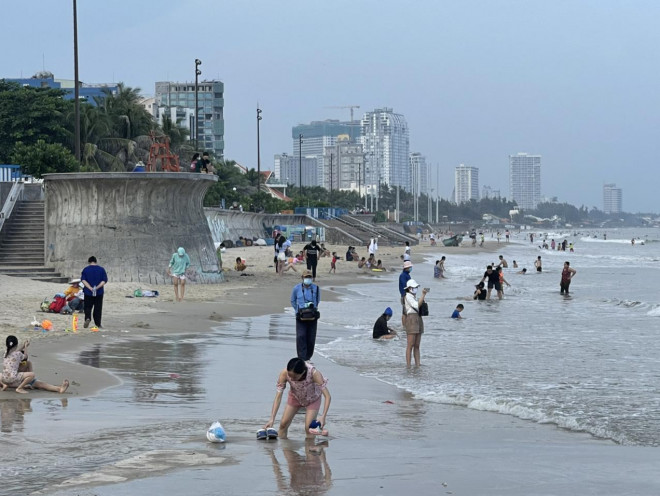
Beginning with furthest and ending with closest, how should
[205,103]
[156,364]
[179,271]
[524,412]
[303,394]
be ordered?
[205,103]
[179,271]
[156,364]
[524,412]
[303,394]

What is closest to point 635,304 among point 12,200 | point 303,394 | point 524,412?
point 12,200

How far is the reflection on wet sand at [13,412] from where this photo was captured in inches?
362

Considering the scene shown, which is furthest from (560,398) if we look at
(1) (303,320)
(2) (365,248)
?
(2) (365,248)

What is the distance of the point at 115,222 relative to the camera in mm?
25719

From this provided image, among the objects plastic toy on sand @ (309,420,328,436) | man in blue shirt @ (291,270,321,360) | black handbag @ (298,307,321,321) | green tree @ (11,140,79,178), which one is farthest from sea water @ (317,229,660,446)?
green tree @ (11,140,79,178)

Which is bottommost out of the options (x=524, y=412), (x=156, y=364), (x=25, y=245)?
(x=524, y=412)

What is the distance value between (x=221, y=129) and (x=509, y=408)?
142101 millimetres

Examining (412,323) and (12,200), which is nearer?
(412,323)

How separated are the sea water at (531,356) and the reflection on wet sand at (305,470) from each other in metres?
3.28

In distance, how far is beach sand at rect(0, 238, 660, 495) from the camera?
25.1ft

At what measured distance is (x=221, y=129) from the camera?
151 m

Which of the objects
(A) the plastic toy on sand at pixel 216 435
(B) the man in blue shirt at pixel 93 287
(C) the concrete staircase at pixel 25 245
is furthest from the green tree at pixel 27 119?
(A) the plastic toy on sand at pixel 216 435

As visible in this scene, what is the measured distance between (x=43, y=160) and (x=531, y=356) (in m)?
27.1

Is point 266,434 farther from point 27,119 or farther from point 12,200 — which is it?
point 27,119
